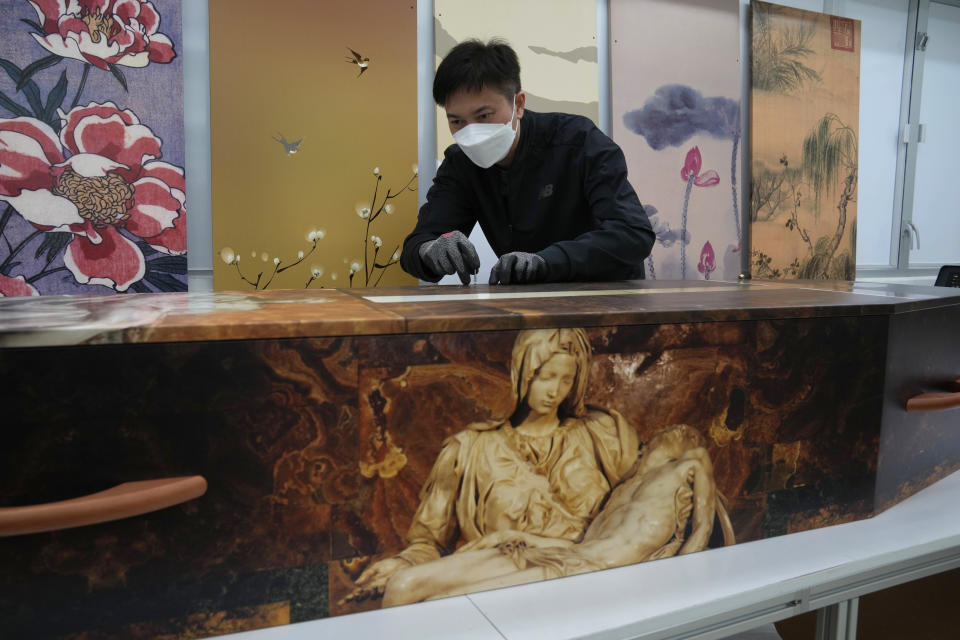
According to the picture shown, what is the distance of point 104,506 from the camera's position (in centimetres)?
55

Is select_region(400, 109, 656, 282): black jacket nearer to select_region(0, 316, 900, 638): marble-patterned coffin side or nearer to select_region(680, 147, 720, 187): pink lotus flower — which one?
select_region(0, 316, 900, 638): marble-patterned coffin side

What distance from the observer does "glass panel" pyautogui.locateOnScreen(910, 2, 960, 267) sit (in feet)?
11.0

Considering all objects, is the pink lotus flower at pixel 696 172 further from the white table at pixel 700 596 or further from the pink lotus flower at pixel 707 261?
the white table at pixel 700 596

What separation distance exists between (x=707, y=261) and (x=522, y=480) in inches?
85.1

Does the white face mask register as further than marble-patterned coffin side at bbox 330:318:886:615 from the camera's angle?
Yes

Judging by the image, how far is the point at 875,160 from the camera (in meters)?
3.22

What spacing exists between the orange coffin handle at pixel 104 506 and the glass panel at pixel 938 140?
12.5 feet

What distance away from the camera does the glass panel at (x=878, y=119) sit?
3164mm

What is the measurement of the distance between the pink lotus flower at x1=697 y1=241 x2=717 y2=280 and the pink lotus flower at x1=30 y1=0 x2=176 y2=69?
2.02 meters

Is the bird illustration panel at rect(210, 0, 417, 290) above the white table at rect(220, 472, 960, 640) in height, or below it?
above

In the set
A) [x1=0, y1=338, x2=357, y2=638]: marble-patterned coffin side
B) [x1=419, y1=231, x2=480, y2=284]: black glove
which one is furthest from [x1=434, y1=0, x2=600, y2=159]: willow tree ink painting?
[x1=0, y1=338, x2=357, y2=638]: marble-patterned coffin side

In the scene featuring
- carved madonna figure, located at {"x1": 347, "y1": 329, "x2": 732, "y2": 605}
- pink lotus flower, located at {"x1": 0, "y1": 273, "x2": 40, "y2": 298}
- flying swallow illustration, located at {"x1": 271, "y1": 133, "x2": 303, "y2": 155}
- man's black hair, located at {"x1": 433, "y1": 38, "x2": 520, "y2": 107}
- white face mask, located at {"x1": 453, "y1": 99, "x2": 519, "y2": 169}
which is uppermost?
man's black hair, located at {"x1": 433, "y1": 38, "x2": 520, "y2": 107}

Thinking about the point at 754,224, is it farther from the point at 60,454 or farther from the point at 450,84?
the point at 60,454

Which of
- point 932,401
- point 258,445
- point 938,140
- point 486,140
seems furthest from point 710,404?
point 938,140
